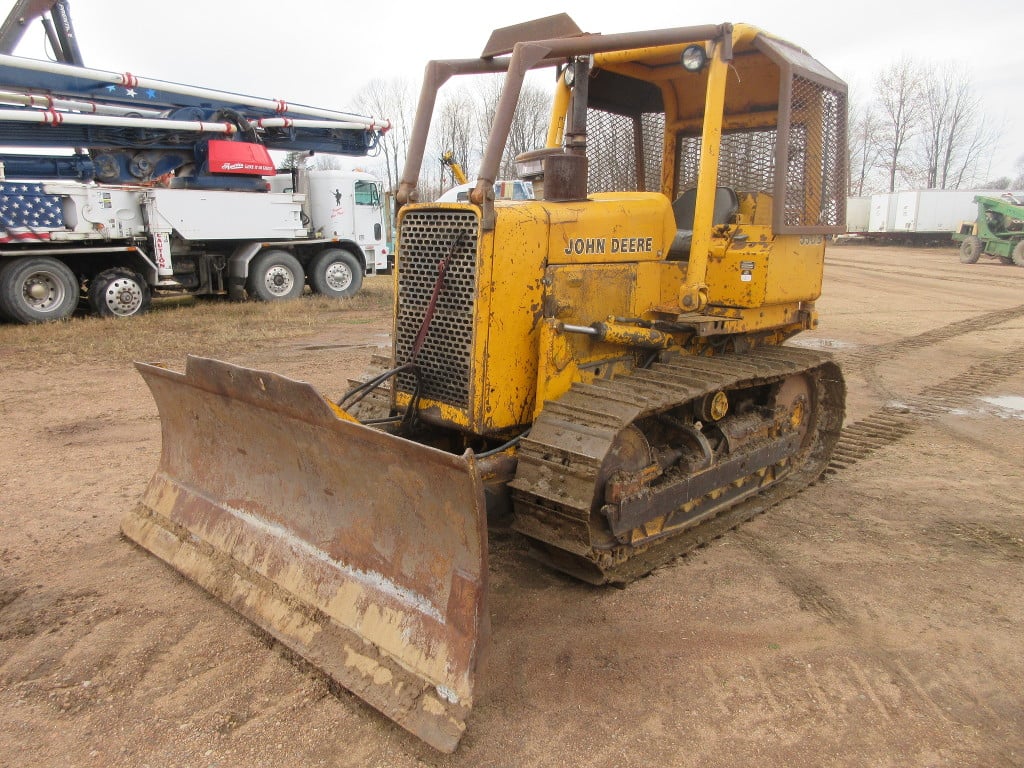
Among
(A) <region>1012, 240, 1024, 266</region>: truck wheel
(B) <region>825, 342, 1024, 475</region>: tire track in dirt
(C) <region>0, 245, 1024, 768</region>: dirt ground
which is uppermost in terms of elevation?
(A) <region>1012, 240, 1024, 266</region>: truck wheel

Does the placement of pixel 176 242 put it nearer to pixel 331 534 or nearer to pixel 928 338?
pixel 331 534

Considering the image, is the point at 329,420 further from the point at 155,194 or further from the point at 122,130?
the point at 122,130

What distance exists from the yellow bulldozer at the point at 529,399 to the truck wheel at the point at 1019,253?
23.5m

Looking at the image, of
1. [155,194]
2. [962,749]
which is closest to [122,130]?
[155,194]

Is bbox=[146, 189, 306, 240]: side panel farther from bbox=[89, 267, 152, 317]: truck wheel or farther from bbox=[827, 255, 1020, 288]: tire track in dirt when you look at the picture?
bbox=[827, 255, 1020, 288]: tire track in dirt

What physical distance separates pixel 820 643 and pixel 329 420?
2.39 metres

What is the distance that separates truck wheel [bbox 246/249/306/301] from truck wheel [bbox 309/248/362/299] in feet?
1.54

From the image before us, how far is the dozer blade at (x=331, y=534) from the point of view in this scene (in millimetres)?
2832

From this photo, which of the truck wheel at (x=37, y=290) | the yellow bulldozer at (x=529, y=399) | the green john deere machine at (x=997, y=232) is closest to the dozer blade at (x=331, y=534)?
the yellow bulldozer at (x=529, y=399)

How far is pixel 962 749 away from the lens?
2729 millimetres

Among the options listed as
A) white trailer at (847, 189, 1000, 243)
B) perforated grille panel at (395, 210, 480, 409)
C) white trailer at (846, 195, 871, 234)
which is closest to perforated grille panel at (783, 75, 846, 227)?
perforated grille panel at (395, 210, 480, 409)

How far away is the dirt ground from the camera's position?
2.73 meters

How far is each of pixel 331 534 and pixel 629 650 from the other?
1424mm

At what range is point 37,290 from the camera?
11.6 metres
